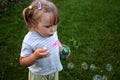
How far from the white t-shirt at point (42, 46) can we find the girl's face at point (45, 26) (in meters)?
0.11

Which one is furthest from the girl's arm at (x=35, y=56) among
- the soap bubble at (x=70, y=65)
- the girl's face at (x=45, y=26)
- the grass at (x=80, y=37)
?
the soap bubble at (x=70, y=65)

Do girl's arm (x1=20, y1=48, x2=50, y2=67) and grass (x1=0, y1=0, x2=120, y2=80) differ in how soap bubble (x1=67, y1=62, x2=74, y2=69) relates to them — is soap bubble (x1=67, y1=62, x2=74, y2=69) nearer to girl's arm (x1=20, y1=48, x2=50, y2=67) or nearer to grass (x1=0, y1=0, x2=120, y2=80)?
grass (x1=0, y1=0, x2=120, y2=80)

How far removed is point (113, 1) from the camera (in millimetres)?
6520

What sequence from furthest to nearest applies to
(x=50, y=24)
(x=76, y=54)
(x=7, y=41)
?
(x=7, y=41) → (x=76, y=54) → (x=50, y=24)

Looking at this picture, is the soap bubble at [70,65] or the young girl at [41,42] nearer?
the young girl at [41,42]

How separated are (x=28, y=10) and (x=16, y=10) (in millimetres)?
3990

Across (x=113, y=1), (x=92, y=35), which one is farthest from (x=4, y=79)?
(x=113, y=1)

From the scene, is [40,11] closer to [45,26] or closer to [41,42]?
[45,26]

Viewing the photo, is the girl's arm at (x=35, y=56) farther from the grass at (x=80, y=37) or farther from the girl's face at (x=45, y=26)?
the grass at (x=80, y=37)

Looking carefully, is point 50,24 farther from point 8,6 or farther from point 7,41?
point 8,6

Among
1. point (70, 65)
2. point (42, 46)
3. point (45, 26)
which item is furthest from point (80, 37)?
point (45, 26)

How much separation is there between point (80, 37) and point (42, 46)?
2.62 metres

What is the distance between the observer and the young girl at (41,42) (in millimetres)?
2379

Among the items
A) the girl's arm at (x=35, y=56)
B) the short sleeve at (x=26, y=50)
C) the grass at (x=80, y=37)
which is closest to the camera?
the girl's arm at (x=35, y=56)
